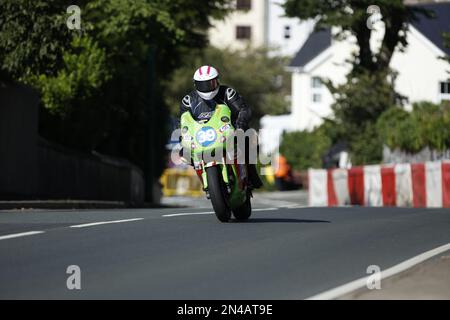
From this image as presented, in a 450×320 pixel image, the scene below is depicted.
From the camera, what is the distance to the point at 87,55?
30.7 metres

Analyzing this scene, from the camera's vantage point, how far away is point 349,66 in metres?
69.9

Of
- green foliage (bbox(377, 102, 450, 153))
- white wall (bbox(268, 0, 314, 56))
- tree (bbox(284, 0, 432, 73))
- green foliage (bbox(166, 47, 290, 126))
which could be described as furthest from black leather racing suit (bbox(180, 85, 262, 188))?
white wall (bbox(268, 0, 314, 56))

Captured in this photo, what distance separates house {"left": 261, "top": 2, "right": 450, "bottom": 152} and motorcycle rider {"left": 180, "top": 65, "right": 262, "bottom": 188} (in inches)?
1771

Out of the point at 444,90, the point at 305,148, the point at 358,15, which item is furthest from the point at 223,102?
the point at 444,90

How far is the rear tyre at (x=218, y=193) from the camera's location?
14055 mm

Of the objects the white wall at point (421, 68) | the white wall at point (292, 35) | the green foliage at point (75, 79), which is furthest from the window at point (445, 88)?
the white wall at point (292, 35)

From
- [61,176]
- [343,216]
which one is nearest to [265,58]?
[61,176]

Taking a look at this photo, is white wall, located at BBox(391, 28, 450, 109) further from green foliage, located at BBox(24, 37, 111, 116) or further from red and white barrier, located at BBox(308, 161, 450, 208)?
green foliage, located at BBox(24, 37, 111, 116)

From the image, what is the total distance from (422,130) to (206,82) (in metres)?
17.6

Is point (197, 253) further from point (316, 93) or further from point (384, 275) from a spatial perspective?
point (316, 93)

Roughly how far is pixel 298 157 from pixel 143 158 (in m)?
26.2

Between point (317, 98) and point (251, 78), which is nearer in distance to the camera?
point (317, 98)

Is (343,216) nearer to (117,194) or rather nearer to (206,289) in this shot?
(206,289)

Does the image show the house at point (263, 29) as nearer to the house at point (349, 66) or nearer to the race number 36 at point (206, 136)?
the house at point (349, 66)
